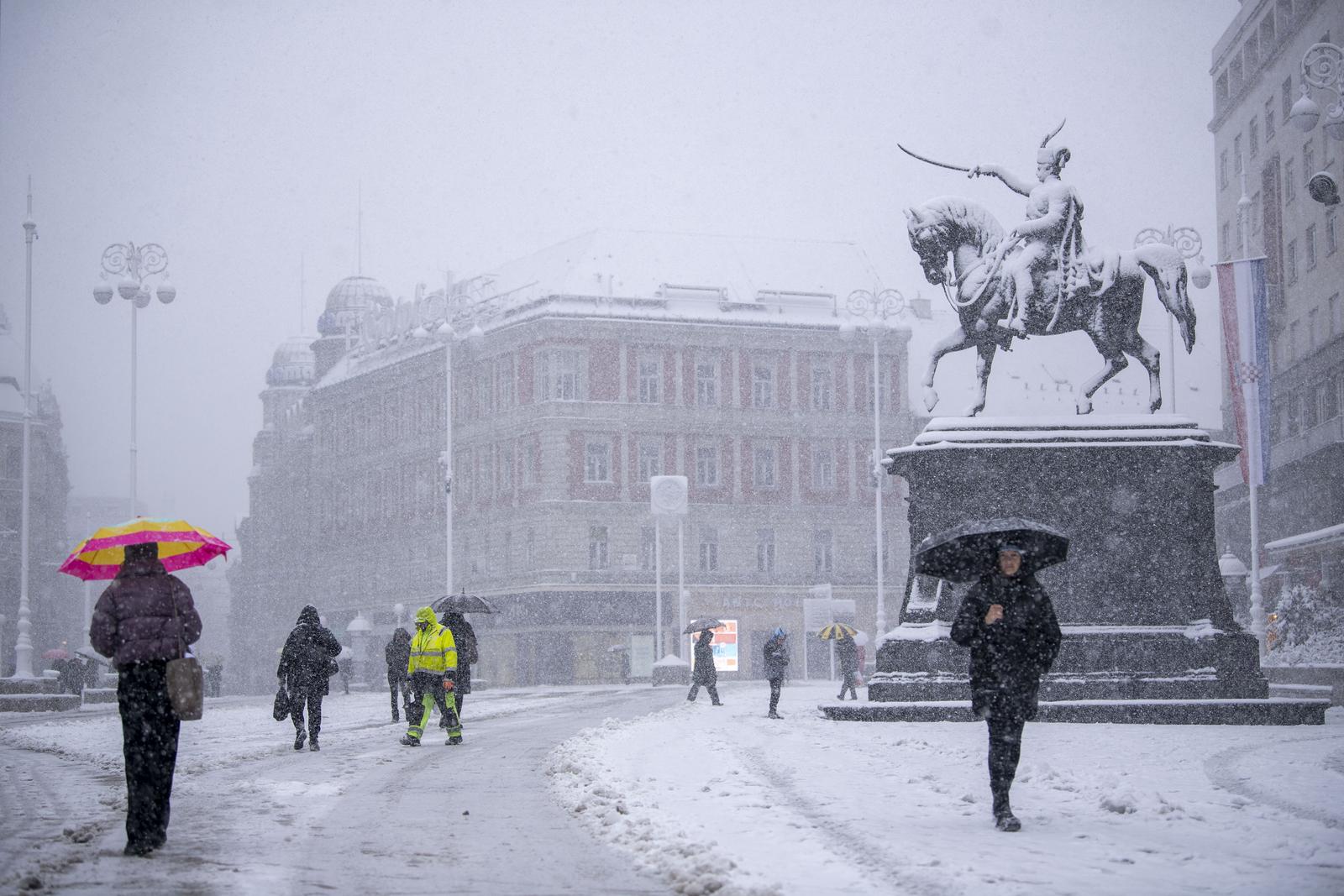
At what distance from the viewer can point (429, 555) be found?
72.5 meters

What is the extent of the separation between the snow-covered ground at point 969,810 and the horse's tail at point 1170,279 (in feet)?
17.6

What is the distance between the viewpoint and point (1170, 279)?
71.8 feet

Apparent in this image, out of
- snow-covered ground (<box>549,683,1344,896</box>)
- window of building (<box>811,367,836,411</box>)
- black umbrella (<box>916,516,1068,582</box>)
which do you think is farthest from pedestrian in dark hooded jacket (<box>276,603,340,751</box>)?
window of building (<box>811,367,836,411</box>)

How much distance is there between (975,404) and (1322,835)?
40.4ft

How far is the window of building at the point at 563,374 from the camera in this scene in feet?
219

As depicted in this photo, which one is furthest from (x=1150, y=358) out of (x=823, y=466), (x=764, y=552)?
(x=823, y=466)

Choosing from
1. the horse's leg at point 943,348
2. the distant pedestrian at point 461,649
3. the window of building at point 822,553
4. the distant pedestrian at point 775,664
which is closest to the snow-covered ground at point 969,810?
the distant pedestrian at point 461,649

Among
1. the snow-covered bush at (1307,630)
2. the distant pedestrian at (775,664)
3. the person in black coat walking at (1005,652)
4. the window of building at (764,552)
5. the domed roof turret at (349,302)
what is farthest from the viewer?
the domed roof turret at (349,302)

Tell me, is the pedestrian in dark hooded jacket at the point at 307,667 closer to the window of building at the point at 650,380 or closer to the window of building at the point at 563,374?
the window of building at the point at 563,374

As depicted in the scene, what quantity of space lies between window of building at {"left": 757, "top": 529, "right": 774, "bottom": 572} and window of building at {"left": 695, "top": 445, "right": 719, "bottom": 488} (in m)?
2.60

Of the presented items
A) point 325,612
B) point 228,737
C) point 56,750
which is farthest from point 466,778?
point 325,612

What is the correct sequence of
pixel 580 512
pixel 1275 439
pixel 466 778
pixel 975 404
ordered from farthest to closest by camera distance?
pixel 580 512 < pixel 1275 439 < pixel 975 404 < pixel 466 778

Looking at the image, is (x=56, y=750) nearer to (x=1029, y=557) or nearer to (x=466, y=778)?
(x=466, y=778)

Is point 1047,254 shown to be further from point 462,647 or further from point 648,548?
point 648,548
